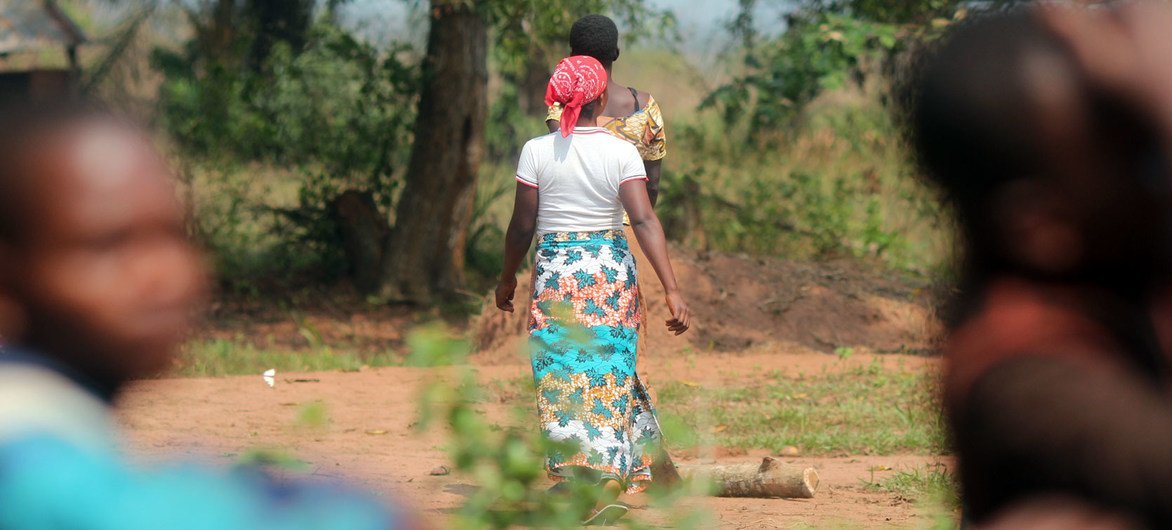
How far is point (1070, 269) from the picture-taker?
1.24m

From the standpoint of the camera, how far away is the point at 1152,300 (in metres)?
1.21

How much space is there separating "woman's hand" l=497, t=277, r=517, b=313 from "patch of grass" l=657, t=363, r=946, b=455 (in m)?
1.22

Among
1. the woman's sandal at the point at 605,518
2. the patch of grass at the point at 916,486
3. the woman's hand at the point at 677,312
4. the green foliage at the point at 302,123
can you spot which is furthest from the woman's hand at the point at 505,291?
the green foliage at the point at 302,123

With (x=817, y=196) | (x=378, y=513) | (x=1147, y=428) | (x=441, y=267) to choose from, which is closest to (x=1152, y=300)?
(x=1147, y=428)

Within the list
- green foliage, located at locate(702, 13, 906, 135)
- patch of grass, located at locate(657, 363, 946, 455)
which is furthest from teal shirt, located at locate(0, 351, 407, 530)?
green foliage, located at locate(702, 13, 906, 135)

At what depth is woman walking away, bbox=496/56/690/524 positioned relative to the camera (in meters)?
4.18

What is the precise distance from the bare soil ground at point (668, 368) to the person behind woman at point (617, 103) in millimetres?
796

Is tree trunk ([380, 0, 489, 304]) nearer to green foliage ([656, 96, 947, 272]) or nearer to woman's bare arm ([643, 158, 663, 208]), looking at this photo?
green foliage ([656, 96, 947, 272])

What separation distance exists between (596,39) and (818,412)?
292 centimetres

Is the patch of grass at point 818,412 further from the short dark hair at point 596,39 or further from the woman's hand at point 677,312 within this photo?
the short dark hair at point 596,39

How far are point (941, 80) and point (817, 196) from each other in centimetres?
1131

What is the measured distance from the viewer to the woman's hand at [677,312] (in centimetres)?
426

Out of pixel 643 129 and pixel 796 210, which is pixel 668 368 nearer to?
pixel 643 129

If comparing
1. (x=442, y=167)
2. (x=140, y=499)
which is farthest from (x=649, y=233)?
(x=442, y=167)
